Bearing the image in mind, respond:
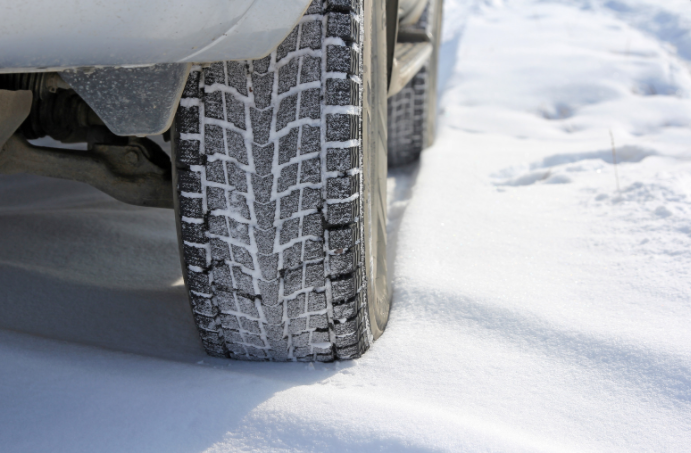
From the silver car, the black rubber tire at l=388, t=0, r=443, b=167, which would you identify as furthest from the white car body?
the black rubber tire at l=388, t=0, r=443, b=167

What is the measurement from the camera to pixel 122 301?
4.08 ft

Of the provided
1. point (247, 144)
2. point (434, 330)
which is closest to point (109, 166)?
point (247, 144)

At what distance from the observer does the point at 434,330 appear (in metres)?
1.12

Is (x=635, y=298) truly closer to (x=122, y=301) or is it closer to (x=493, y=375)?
(x=493, y=375)

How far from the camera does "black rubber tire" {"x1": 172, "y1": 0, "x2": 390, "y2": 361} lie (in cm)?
86

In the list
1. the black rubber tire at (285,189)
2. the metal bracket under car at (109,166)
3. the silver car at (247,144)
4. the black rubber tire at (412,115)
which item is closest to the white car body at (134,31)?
the silver car at (247,144)

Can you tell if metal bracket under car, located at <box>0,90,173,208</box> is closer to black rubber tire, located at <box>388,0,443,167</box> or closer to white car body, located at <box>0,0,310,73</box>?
white car body, located at <box>0,0,310,73</box>

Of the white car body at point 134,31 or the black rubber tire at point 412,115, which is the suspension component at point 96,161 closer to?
the white car body at point 134,31

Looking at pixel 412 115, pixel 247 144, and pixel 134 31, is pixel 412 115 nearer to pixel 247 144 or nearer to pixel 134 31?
pixel 247 144

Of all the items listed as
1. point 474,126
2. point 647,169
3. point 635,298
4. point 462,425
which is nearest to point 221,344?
point 462,425

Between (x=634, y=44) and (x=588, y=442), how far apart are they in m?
4.20

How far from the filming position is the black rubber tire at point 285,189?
2.82ft

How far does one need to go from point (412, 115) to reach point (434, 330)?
146 centimetres

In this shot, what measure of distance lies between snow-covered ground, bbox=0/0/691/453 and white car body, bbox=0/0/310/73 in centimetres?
55
